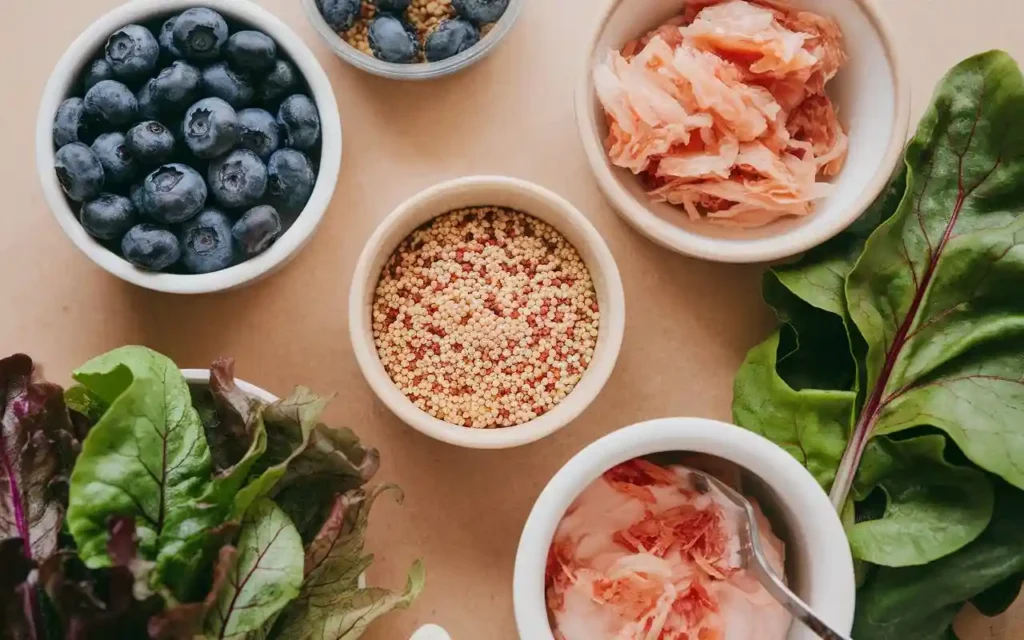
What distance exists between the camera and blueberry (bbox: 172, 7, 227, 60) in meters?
0.91

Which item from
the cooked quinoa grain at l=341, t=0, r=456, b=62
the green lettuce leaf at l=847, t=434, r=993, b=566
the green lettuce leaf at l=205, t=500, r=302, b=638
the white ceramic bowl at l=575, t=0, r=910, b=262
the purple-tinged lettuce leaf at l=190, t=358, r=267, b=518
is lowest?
the green lettuce leaf at l=847, t=434, r=993, b=566

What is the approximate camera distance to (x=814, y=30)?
980 mm

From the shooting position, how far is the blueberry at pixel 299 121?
0.93m

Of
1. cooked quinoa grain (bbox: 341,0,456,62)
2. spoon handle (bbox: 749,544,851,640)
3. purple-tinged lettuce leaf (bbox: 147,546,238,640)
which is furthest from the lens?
cooked quinoa grain (bbox: 341,0,456,62)

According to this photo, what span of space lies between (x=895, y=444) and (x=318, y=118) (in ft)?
2.06

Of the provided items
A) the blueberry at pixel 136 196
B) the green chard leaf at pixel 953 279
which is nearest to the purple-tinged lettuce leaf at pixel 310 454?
the blueberry at pixel 136 196

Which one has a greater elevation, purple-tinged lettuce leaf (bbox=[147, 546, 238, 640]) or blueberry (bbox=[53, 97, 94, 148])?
blueberry (bbox=[53, 97, 94, 148])

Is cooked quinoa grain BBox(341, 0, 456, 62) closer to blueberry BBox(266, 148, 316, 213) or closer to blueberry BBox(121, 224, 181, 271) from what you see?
blueberry BBox(266, 148, 316, 213)

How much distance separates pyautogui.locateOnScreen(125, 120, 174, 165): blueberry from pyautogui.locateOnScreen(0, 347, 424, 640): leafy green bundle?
20 cm

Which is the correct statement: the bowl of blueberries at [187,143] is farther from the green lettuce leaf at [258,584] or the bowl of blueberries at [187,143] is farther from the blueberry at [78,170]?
the green lettuce leaf at [258,584]

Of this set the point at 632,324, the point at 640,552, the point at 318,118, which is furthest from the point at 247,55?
the point at 640,552

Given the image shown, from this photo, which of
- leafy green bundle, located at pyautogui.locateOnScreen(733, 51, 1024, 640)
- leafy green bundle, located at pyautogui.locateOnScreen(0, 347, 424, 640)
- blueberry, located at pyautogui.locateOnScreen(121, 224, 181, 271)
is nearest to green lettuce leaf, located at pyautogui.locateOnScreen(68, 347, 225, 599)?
leafy green bundle, located at pyautogui.locateOnScreen(0, 347, 424, 640)

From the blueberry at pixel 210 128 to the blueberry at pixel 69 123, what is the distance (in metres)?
0.09

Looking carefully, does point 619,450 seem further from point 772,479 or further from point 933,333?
point 933,333
